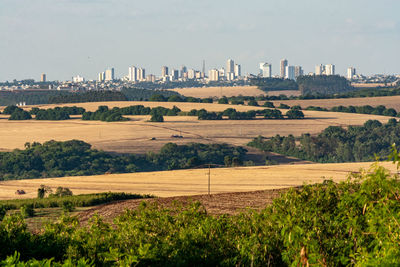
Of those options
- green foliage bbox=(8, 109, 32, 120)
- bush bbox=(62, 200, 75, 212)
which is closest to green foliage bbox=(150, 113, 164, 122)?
green foliage bbox=(8, 109, 32, 120)

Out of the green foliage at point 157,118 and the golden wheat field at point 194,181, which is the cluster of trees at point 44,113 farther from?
the golden wheat field at point 194,181

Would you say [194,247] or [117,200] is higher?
[194,247]

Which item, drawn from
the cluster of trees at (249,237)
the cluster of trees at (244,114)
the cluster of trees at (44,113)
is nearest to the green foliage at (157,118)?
the cluster of trees at (244,114)

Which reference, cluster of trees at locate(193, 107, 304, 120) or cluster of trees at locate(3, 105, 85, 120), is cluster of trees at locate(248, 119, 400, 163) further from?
cluster of trees at locate(3, 105, 85, 120)

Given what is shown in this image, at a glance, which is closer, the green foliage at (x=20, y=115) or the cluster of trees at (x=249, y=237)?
the cluster of trees at (x=249, y=237)

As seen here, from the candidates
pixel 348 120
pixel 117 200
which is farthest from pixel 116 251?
pixel 348 120

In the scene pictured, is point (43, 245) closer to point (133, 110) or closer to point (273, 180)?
point (273, 180)
